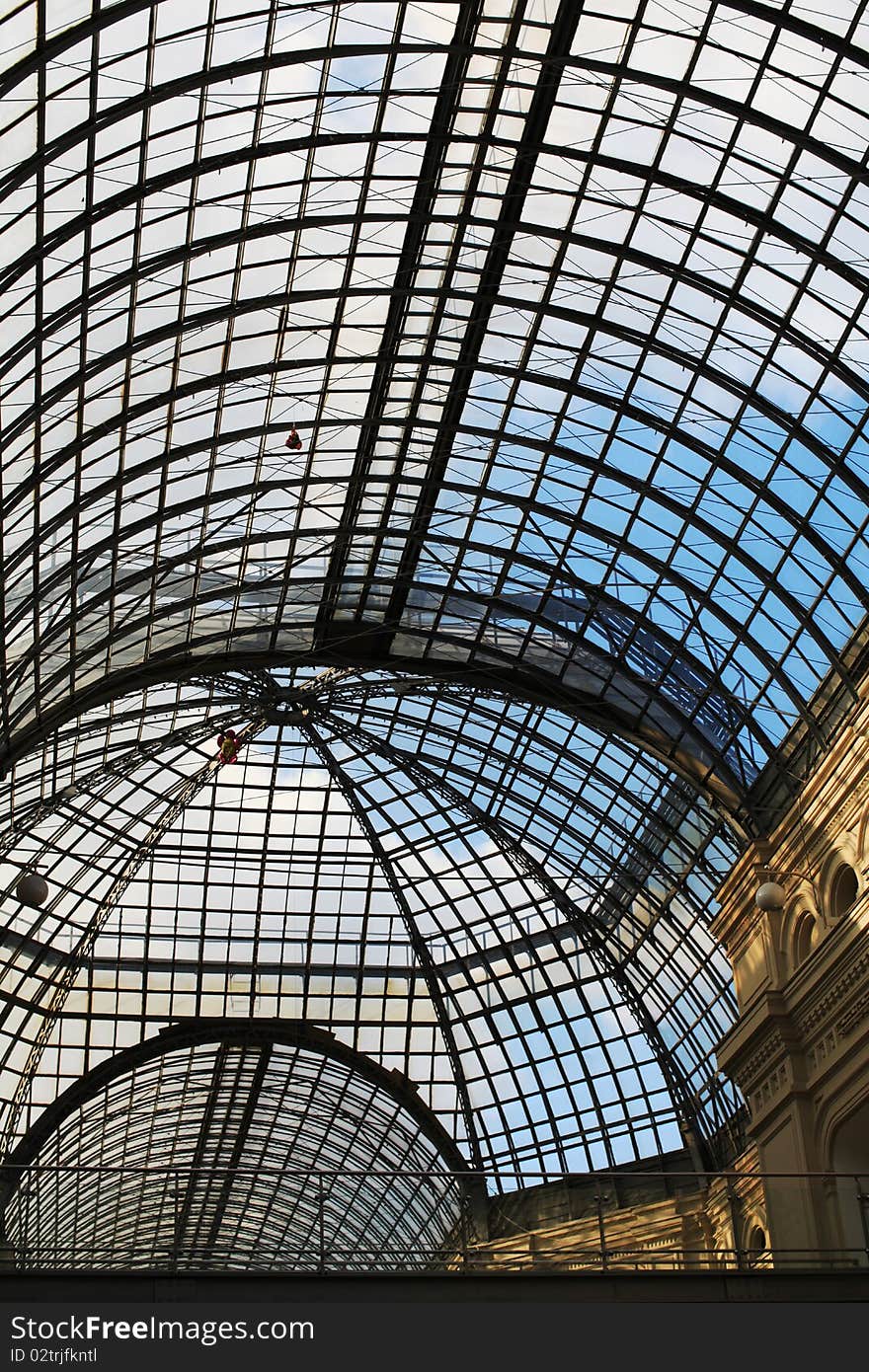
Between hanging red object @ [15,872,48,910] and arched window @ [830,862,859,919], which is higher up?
hanging red object @ [15,872,48,910]


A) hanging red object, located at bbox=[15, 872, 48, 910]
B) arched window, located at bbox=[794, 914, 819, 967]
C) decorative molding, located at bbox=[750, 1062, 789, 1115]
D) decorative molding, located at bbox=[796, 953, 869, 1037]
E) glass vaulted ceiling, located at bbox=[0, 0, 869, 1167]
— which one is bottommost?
decorative molding, located at bbox=[750, 1062, 789, 1115]

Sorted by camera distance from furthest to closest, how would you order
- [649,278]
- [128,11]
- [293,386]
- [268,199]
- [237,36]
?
[293,386]
[649,278]
[268,199]
[237,36]
[128,11]

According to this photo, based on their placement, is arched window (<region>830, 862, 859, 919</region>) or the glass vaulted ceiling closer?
the glass vaulted ceiling

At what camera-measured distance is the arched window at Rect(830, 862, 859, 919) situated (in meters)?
38.8

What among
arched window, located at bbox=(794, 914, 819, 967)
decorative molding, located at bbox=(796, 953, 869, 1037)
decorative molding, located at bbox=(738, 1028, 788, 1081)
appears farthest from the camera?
arched window, located at bbox=(794, 914, 819, 967)

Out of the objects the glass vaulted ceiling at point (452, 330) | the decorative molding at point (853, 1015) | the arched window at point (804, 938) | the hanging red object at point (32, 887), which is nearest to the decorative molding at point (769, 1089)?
the arched window at point (804, 938)

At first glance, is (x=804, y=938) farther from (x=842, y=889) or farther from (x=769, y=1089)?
(x=769, y=1089)

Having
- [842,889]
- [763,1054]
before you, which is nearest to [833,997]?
[842,889]

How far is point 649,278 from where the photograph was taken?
38.2 metres

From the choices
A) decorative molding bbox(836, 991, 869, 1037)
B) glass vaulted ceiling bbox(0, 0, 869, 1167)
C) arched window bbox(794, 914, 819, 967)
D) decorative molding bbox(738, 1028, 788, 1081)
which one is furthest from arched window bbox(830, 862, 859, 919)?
glass vaulted ceiling bbox(0, 0, 869, 1167)

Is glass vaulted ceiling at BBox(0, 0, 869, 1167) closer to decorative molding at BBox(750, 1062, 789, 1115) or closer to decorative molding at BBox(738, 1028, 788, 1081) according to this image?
decorative molding at BBox(738, 1028, 788, 1081)

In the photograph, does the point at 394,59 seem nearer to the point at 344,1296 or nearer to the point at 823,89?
the point at 823,89

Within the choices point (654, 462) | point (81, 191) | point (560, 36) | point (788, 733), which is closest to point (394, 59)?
point (560, 36)

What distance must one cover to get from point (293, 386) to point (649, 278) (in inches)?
389
